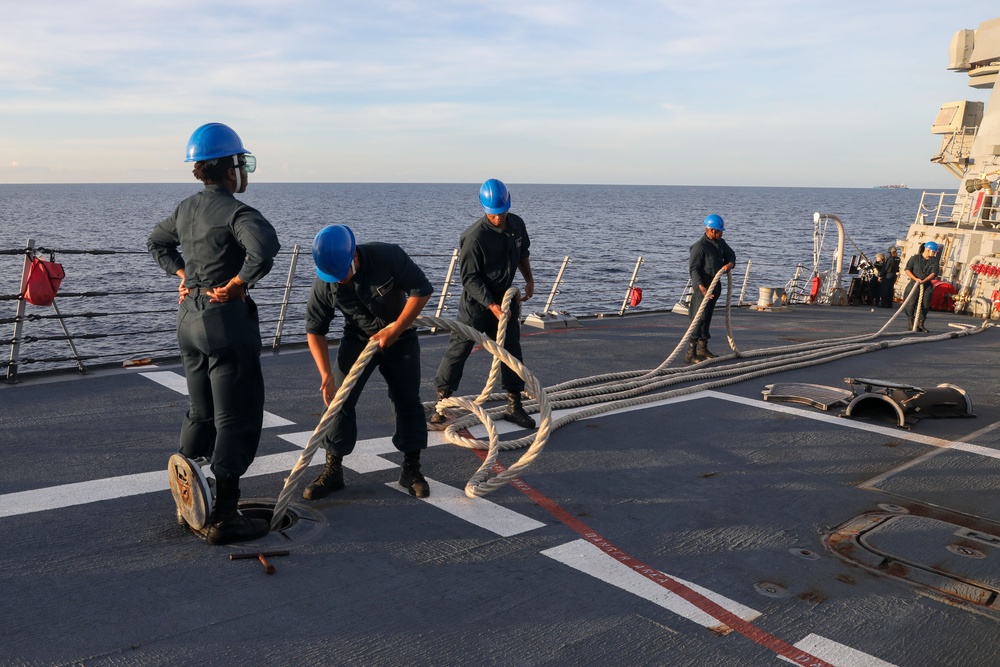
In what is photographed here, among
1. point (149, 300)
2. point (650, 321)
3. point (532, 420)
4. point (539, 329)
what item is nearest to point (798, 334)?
point (650, 321)

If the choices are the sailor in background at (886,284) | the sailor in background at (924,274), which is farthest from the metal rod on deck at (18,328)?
the sailor in background at (886,284)

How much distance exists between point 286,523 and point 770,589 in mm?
2778

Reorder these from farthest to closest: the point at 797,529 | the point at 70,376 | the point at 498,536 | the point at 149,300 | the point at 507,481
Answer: the point at 149,300 < the point at 70,376 < the point at 507,481 < the point at 797,529 < the point at 498,536

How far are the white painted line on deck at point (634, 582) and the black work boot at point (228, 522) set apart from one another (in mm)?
1682

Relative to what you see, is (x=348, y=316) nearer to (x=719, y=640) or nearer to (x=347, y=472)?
(x=347, y=472)

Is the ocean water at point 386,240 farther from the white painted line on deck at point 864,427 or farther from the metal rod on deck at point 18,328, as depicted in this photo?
the white painted line on deck at point 864,427

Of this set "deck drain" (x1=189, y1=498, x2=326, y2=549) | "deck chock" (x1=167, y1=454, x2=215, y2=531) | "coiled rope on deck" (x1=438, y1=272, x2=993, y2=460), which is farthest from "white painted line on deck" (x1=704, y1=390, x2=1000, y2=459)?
"deck chock" (x1=167, y1=454, x2=215, y2=531)

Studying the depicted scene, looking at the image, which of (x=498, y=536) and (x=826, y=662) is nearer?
(x=826, y=662)

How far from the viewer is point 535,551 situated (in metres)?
4.46

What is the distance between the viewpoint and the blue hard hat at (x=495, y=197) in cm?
657

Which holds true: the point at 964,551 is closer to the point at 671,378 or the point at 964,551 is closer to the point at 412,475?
the point at 412,475

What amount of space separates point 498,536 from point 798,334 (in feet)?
35.7

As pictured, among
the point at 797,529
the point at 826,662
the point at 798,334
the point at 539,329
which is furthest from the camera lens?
the point at 798,334

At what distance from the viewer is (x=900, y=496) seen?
562 cm
